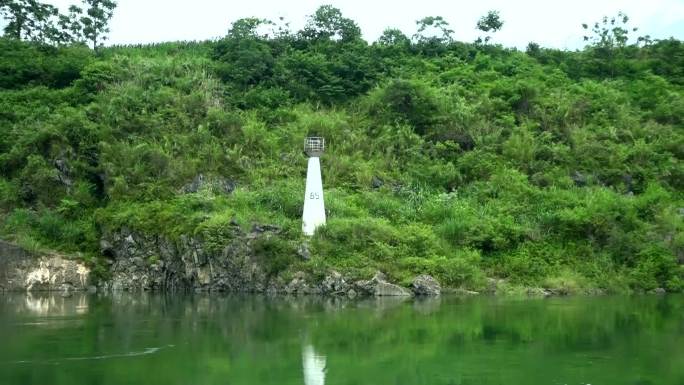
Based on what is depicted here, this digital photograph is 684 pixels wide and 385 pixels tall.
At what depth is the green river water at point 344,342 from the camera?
18531mm

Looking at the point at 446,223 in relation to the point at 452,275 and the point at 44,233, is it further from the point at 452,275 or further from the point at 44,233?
the point at 44,233

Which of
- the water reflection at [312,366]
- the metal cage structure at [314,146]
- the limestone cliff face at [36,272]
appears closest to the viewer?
the water reflection at [312,366]

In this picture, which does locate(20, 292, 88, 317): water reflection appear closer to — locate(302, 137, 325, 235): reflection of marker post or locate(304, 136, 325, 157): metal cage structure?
locate(302, 137, 325, 235): reflection of marker post

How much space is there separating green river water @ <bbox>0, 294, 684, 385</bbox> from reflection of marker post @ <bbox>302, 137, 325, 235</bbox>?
492 centimetres

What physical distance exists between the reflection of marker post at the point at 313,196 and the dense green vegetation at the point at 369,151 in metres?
0.67

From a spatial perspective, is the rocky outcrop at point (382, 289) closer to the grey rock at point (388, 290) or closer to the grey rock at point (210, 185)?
the grey rock at point (388, 290)

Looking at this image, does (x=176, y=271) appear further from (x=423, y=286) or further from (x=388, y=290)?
(x=423, y=286)

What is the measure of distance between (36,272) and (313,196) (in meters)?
13.1

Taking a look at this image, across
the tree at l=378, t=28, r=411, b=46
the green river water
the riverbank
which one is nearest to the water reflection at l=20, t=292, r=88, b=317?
the green river water

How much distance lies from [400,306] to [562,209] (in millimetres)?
13010

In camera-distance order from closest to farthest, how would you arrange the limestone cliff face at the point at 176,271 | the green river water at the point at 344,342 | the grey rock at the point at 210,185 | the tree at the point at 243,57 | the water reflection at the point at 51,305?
the green river water at the point at 344,342, the water reflection at the point at 51,305, the limestone cliff face at the point at 176,271, the grey rock at the point at 210,185, the tree at the point at 243,57

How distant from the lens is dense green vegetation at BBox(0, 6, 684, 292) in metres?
38.4

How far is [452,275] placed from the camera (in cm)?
3628

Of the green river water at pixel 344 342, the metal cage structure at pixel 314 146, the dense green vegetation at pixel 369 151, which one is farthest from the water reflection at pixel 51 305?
the metal cage structure at pixel 314 146
